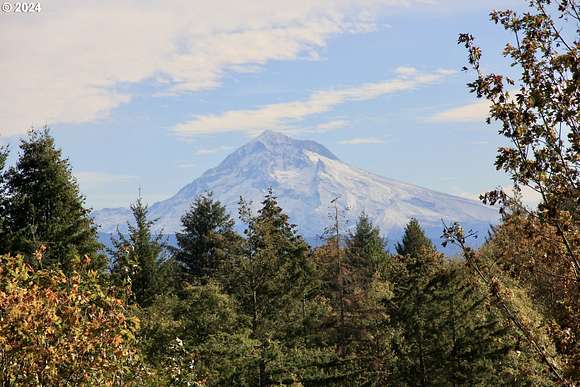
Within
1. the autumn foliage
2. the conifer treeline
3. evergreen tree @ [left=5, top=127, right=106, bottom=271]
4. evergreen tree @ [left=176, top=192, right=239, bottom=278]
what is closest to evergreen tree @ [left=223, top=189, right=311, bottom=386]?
the conifer treeline

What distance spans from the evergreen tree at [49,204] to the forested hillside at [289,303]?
82mm

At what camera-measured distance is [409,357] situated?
94.9 feet

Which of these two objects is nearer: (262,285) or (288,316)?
(262,285)

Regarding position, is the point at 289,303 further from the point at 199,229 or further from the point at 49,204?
the point at 199,229

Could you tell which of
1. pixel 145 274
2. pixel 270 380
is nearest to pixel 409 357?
pixel 270 380

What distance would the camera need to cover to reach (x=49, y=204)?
33625mm

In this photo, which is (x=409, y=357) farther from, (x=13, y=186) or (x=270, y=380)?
(x=13, y=186)

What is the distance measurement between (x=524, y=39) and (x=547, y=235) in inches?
105

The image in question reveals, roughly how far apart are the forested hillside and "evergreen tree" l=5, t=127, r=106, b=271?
8cm

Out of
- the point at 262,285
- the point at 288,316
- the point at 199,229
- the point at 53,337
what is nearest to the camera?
the point at 53,337

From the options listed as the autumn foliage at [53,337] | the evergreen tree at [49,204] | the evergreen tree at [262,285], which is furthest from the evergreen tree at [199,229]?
the autumn foliage at [53,337]

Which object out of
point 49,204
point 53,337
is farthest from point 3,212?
point 53,337

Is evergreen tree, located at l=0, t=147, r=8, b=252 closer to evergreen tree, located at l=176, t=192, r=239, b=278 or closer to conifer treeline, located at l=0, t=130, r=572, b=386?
conifer treeline, located at l=0, t=130, r=572, b=386

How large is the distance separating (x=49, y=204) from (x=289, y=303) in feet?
51.8
